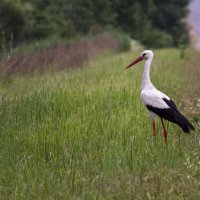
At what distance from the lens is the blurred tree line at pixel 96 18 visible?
2452cm

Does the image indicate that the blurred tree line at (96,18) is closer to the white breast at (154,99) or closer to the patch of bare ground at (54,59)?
the patch of bare ground at (54,59)

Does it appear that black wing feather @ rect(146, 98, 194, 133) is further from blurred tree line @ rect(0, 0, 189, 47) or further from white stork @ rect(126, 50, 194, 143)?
blurred tree line @ rect(0, 0, 189, 47)

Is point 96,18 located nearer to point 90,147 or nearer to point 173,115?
point 173,115

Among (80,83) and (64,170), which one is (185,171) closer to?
(64,170)

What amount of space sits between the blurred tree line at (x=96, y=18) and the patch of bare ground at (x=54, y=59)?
3.36 meters

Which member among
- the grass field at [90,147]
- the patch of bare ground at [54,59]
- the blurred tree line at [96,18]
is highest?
the grass field at [90,147]

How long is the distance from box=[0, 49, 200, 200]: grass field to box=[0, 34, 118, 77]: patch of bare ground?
42 cm

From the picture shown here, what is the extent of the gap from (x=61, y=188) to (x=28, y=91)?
15.3 feet

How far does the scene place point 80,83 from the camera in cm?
1108

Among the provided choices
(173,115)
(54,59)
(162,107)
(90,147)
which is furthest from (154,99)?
(54,59)

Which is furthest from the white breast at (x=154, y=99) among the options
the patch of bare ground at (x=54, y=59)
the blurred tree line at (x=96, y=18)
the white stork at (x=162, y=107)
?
the blurred tree line at (x=96, y=18)

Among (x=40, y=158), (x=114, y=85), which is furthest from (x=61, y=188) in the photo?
→ (x=114, y=85)

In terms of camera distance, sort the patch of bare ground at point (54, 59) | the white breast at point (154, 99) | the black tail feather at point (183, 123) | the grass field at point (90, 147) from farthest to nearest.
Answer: the patch of bare ground at point (54, 59) < the white breast at point (154, 99) < the black tail feather at point (183, 123) < the grass field at point (90, 147)

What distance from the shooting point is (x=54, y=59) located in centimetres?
1570
